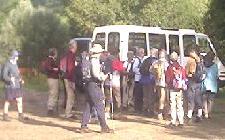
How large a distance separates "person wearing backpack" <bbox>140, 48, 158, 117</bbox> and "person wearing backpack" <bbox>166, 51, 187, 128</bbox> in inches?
58.2

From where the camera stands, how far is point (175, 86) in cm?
1282

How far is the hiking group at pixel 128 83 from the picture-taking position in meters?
11.8

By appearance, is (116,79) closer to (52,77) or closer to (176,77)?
(52,77)

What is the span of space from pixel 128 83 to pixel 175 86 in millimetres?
3354

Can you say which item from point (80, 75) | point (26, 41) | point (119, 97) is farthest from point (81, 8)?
point (80, 75)

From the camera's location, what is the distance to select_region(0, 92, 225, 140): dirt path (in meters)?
11.6

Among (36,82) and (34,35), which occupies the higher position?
(34,35)

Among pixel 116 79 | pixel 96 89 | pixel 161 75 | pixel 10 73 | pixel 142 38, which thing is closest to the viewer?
pixel 96 89

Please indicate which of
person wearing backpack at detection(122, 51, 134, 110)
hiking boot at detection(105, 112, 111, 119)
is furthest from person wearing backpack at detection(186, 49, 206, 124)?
person wearing backpack at detection(122, 51, 134, 110)

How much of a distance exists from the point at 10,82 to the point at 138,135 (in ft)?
11.7

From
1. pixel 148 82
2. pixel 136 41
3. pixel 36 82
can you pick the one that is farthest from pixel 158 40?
pixel 36 82

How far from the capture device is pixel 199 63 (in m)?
13.8

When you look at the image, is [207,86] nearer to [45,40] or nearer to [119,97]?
[119,97]

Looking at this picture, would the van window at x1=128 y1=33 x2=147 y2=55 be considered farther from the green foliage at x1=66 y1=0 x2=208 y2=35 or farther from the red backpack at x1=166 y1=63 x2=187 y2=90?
the green foliage at x1=66 y1=0 x2=208 y2=35
